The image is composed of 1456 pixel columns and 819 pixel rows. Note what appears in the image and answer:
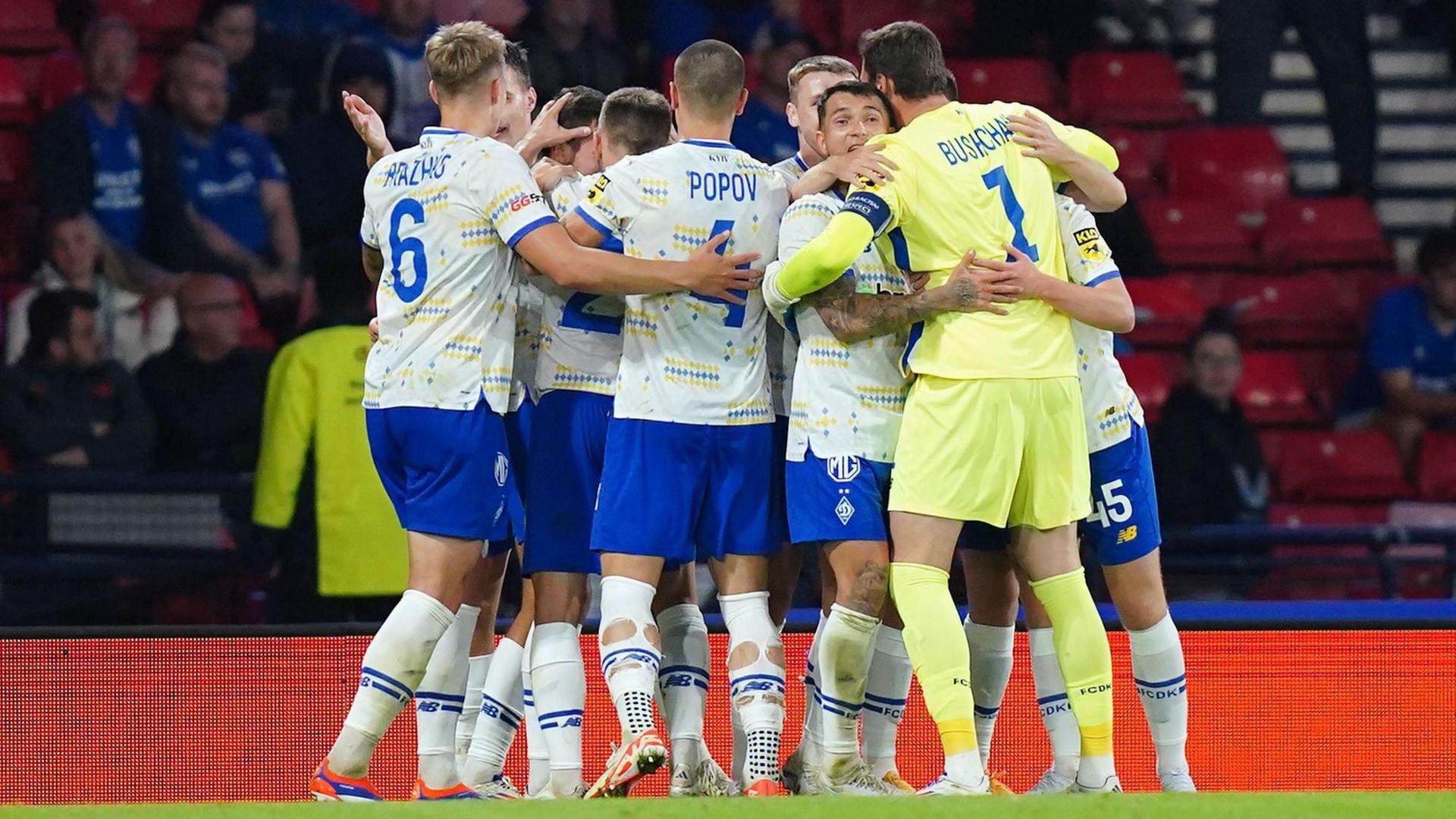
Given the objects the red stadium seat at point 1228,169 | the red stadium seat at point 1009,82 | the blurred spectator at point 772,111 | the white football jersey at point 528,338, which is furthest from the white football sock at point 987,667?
the red stadium seat at point 1228,169

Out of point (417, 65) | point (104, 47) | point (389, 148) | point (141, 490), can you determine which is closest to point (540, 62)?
point (417, 65)

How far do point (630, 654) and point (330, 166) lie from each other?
16.1 feet

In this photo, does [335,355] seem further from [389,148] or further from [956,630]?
[956,630]

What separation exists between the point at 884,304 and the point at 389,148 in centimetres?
153

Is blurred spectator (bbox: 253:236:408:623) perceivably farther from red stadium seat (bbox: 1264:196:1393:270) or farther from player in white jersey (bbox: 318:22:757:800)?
red stadium seat (bbox: 1264:196:1393:270)

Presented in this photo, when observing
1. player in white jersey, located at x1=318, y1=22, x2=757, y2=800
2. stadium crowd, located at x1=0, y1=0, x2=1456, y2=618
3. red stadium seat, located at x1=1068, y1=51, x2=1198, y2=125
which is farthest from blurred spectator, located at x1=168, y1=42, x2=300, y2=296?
player in white jersey, located at x1=318, y1=22, x2=757, y2=800

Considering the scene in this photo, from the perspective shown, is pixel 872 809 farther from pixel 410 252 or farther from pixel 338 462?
pixel 338 462

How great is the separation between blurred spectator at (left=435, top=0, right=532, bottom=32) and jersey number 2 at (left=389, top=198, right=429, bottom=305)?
4974 millimetres

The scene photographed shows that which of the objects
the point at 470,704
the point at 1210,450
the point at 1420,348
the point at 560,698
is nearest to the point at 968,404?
the point at 560,698

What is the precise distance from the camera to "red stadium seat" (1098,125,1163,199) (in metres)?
10.4

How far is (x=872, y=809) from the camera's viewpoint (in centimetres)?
411

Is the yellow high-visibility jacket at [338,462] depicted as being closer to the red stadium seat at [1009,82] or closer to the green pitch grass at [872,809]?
the green pitch grass at [872,809]

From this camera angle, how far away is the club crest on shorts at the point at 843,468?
4.96 meters

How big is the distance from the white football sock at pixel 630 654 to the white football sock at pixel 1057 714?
1147 millimetres
